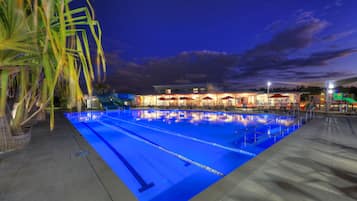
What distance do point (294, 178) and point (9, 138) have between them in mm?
5135

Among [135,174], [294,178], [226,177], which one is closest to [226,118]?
[135,174]

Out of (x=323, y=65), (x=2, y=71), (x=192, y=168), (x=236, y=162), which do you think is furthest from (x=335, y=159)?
(x=323, y=65)

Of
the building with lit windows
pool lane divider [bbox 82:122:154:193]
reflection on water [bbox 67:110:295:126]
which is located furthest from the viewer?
the building with lit windows

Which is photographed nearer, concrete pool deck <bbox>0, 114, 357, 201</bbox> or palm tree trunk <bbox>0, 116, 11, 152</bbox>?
concrete pool deck <bbox>0, 114, 357, 201</bbox>

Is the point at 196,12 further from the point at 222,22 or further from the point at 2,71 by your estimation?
the point at 2,71

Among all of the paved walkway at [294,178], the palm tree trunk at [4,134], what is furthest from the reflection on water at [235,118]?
the palm tree trunk at [4,134]

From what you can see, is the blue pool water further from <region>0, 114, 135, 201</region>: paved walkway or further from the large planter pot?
the large planter pot

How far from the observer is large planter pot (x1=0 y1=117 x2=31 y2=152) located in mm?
2738

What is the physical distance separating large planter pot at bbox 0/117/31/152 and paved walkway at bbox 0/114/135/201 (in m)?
0.22

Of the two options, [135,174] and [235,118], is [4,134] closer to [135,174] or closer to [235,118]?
[135,174]

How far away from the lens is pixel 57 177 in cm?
199

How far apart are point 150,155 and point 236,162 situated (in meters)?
2.58

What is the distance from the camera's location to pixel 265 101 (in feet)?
63.5

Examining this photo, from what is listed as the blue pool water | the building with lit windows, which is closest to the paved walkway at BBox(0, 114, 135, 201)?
the blue pool water
